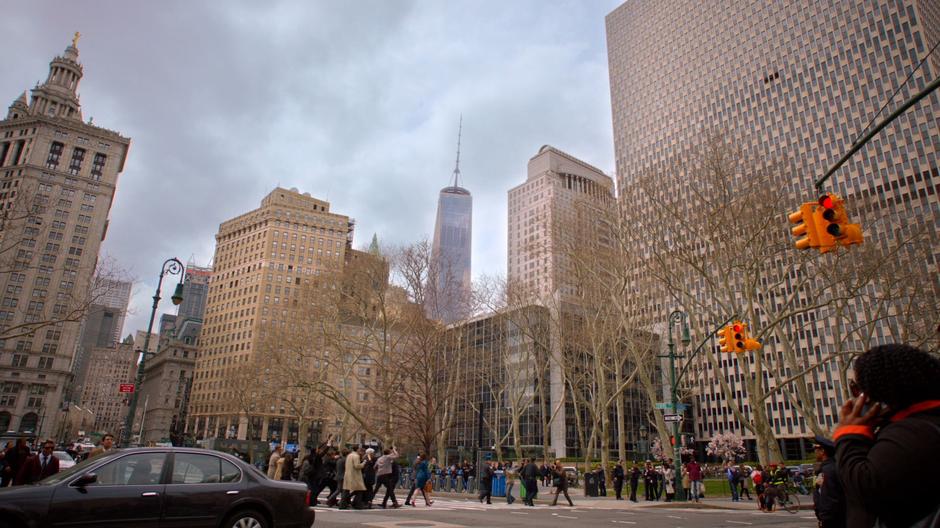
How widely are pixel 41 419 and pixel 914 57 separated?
Answer: 144m

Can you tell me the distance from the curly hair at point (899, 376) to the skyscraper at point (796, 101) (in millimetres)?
64015

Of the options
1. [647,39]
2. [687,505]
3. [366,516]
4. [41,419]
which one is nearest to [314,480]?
[366,516]

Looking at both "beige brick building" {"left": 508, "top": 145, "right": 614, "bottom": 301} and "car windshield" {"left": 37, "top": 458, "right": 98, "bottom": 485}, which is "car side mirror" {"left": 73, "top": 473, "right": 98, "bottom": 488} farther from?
"beige brick building" {"left": 508, "top": 145, "right": 614, "bottom": 301}

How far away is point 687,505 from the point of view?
68.9 ft

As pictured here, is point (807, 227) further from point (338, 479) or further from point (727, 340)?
point (338, 479)

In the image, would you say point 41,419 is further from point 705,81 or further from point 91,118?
point 705,81

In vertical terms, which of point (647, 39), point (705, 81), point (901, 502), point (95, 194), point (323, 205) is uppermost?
point (647, 39)

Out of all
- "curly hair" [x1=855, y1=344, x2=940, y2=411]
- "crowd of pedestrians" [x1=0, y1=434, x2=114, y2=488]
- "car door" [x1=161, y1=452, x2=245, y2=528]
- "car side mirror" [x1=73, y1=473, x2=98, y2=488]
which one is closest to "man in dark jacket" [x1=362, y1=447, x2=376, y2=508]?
"crowd of pedestrians" [x1=0, y1=434, x2=114, y2=488]

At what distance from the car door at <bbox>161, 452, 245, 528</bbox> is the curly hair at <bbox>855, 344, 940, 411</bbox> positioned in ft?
25.8

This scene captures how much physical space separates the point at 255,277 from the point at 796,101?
103 m

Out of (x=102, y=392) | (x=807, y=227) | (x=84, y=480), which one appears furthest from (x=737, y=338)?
(x=102, y=392)

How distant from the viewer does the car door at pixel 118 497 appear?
6.62 meters

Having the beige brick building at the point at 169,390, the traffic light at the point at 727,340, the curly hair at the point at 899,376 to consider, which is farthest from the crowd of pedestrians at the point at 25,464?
the beige brick building at the point at 169,390

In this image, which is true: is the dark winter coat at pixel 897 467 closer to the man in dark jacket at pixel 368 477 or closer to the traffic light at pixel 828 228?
the traffic light at pixel 828 228
